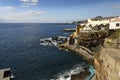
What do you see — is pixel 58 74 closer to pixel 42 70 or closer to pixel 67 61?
pixel 42 70

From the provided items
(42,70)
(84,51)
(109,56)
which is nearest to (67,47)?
(84,51)

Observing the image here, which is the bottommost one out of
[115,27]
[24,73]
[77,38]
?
[24,73]

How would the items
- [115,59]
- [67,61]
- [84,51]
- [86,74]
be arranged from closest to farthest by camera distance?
[115,59] → [86,74] → [67,61] → [84,51]

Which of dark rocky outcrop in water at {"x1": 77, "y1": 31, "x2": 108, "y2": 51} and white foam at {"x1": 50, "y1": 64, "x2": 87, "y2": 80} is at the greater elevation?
dark rocky outcrop in water at {"x1": 77, "y1": 31, "x2": 108, "y2": 51}

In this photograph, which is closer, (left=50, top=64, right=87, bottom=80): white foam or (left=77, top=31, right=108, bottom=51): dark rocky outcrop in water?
(left=50, top=64, right=87, bottom=80): white foam

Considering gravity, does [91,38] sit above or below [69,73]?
above

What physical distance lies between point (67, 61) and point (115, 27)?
19693 millimetres

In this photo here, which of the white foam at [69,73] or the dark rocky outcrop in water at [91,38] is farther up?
the dark rocky outcrop in water at [91,38]

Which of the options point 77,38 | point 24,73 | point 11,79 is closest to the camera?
point 11,79

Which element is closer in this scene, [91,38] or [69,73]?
[69,73]

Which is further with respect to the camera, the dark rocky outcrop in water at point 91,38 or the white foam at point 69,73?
the dark rocky outcrop in water at point 91,38

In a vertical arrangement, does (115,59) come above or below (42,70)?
above

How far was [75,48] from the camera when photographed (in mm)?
59719

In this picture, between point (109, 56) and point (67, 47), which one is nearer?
point (109, 56)
